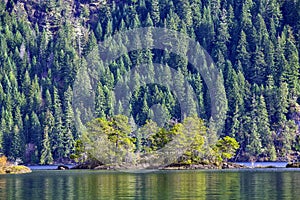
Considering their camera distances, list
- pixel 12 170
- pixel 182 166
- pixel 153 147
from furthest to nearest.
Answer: pixel 153 147
pixel 182 166
pixel 12 170

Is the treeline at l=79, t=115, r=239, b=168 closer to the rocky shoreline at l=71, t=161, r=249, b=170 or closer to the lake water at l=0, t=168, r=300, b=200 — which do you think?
the rocky shoreline at l=71, t=161, r=249, b=170

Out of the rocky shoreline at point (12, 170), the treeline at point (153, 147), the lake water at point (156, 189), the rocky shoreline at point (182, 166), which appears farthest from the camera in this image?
the treeline at point (153, 147)

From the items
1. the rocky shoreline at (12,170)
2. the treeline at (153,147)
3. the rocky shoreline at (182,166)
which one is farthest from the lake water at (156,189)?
the treeline at (153,147)

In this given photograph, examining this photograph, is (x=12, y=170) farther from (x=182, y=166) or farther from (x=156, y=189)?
(x=156, y=189)

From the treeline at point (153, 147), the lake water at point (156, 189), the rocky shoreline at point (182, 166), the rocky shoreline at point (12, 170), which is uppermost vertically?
the treeline at point (153, 147)

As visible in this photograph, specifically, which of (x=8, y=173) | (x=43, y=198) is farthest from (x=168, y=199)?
(x=8, y=173)

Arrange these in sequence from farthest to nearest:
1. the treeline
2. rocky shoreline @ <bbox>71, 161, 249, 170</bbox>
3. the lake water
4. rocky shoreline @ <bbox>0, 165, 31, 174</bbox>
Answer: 1. the treeline
2. rocky shoreline @ <bbox>71, 161, 249, 170</bbox>
3. rocky shoreline @ <bbox>0, 165, 31, 174</bbox>
4. the lake water

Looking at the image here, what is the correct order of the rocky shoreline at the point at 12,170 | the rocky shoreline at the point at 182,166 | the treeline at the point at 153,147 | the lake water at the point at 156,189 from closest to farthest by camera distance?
1. the lake water at the point at 156,189
2. the rocky shoreline at the point at 12,170
3. the rocky shoreline at the point at 182,166
4. the treeline at the point at 153,147

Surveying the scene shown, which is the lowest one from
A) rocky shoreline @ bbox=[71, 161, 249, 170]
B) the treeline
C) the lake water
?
the lake water

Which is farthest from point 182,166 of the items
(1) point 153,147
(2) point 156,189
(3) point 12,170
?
(2) point 156,189

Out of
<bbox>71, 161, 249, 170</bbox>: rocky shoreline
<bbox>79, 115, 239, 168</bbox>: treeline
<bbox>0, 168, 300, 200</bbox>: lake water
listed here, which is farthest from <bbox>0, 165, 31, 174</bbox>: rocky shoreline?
<bbox>0, 168, 300, 200</bbox>: lake water

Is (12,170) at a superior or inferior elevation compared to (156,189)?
superior

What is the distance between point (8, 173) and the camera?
14625 centimetres

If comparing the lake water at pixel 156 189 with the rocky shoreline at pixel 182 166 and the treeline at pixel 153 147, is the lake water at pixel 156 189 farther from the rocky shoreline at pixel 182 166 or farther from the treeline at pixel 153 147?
the treeline at pixel 153 147
